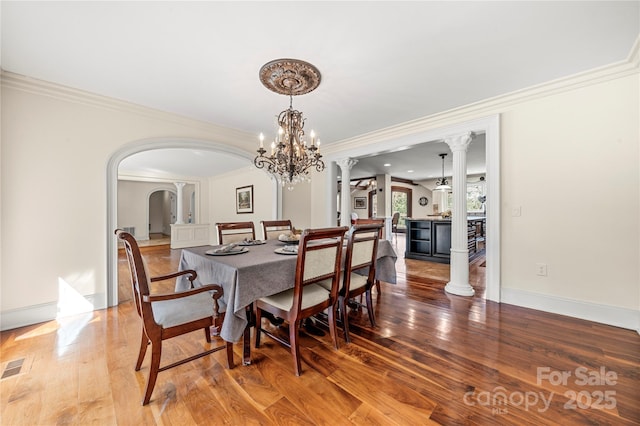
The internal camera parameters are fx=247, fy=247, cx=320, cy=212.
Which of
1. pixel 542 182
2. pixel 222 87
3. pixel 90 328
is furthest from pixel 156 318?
pixel 542 182


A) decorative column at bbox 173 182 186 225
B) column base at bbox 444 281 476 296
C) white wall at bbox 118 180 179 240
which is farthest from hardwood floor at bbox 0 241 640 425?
white wall at bbox 118 180 179 240

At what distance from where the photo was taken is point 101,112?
287 centimetres

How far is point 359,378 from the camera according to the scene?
1.62 m

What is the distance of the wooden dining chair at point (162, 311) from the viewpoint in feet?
4.58

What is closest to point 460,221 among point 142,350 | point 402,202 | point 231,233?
point 231,233

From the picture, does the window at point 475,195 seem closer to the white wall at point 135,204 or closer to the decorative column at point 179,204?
the decorative column at point 179,204

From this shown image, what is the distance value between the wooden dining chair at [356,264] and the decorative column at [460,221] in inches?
64.9

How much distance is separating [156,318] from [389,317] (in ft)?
6.74

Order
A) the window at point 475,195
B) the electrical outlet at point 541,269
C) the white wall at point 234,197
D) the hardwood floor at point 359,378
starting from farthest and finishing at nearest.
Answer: the window at point 475,195 → the white wall at point 234,197 → the electrical outlet at point 541,269 → the hardwood floor at point 359,378

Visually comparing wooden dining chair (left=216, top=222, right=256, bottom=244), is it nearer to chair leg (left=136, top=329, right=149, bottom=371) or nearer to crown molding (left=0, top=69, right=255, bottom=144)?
chair leg (left=136, top=329, right=149, bottom=371)

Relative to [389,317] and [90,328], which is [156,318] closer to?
[90,328]

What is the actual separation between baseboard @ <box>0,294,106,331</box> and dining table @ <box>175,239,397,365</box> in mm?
1614

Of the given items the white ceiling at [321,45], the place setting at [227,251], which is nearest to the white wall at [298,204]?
the white ceiling at [321,45]

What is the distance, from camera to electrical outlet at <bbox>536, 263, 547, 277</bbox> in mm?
2740
